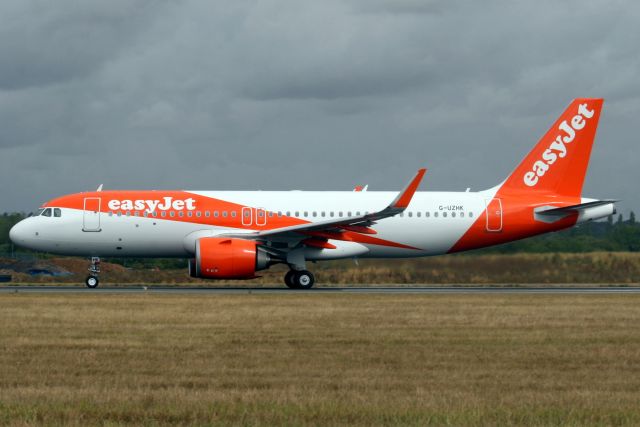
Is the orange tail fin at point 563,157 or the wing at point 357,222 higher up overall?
the orange tail fin at point 563,157

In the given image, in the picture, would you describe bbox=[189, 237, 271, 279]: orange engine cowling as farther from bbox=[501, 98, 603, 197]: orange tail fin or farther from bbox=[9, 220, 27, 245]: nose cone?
bbox=[501, 98, 603, 197]: orange tail fin

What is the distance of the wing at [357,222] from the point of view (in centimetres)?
3180

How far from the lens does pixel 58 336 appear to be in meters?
17.3

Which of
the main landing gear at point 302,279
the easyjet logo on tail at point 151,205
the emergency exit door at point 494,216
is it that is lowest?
the main landing gear at point 302,279

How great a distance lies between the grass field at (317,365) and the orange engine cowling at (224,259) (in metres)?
7.62

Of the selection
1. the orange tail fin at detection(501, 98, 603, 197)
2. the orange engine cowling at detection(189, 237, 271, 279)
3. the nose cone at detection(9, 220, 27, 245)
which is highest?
the orange tail fin at detection(501, 98, 603, 197)

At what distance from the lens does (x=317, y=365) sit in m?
13.8

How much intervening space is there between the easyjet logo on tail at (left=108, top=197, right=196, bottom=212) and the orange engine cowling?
7.74ft

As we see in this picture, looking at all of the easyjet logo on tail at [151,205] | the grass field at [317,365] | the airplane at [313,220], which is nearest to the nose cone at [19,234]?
the airplane at [313,220]

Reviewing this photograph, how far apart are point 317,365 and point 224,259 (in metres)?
18.5

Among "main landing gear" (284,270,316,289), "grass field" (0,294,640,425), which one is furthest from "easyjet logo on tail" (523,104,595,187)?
"grass field" (0,294,640,425)

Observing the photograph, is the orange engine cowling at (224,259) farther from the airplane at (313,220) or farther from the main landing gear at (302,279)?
the main landing gear at (302,279)

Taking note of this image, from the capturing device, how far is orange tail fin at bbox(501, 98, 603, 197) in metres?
37.3

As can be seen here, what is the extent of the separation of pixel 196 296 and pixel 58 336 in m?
11.7
